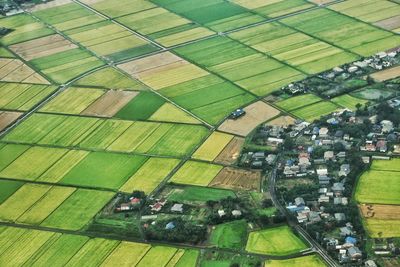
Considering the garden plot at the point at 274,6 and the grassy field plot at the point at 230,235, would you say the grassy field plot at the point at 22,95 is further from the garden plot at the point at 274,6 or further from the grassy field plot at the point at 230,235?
the garden plot at the point at 274,6

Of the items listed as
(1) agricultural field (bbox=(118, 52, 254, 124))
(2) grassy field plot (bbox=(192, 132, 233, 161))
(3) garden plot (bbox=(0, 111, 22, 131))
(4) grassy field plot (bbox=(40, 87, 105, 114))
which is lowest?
(3) garden plot (bbox=(0, 111, 22, 131))

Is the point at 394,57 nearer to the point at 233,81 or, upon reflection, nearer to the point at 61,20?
the point at 233,81

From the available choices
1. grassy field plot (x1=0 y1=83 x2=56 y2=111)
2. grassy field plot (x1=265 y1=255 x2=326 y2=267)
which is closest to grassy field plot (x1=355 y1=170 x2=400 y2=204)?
grassy field plot (x1=265 y1=255 x2=326 y2=267)

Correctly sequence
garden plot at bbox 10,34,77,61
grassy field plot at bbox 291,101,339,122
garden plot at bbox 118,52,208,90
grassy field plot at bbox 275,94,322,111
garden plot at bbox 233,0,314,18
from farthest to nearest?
garden plot at bbox 233,0,314,18 < garden plot at bbox 10,34,77,61 < garden plot at bbox 118,52,208,90 < grassy field plot at bbox 275,94,322,111 < grassy field plot at bbox 291,101,339,122

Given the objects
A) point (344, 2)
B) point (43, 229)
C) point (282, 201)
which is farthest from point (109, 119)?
point (344, 2)

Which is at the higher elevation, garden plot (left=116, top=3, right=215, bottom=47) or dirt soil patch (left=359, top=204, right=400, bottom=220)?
dirt soil patch (left=359, top=204, right=400, bottom=220)

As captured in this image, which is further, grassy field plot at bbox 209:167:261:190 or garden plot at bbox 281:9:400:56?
garden plot at bbox 281:9:400:56

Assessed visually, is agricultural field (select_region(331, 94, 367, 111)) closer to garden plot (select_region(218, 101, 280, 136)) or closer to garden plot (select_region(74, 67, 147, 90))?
garden plot (select_region(218, 101, 280, 136))
